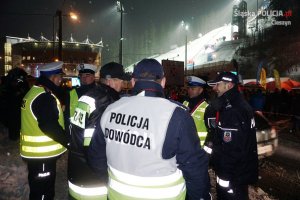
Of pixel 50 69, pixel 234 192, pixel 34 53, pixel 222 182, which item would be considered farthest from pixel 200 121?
pixel 34 53

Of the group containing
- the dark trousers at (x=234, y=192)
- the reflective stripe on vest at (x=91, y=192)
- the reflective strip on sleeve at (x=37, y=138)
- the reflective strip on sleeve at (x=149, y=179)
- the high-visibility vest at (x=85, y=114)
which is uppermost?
the high-visibility vest at (x=85, y=114)

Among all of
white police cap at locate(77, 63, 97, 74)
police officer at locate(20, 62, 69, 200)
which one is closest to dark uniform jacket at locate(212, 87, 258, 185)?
police officer at locate(20, 62, 69, 200)

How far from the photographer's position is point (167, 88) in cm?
2047

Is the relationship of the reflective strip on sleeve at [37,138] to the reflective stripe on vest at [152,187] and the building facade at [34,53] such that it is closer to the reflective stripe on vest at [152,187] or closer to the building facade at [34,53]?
the reflective stripe on vest at [152,187]

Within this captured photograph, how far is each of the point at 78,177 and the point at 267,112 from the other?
14.7 meters

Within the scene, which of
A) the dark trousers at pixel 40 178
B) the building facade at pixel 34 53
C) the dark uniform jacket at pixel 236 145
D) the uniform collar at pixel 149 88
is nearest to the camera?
the uniform collar at pixel 149 88

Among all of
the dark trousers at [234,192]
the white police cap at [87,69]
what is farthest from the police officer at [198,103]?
the white police cap at [87,69]

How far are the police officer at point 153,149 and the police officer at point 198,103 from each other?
2.47 m

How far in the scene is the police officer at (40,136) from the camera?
3676mm

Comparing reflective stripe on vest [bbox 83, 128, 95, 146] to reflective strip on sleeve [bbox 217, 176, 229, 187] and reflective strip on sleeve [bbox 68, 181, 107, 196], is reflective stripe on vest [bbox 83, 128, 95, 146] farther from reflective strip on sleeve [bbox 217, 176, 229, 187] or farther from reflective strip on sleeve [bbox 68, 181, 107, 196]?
reflective strip on sleeve [bbox 217, 176, 229, 187]

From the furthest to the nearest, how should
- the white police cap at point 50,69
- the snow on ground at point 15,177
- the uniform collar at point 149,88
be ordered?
1. the snow on ground at point 15,177
2. the white police cap at point 50,69
3. the uniform collar at point 149,88

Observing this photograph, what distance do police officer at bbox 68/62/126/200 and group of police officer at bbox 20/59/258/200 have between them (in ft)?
0.03

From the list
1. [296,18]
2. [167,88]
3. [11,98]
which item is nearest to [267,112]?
[167,88]

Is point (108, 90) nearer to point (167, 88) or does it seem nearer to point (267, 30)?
point (167, 88)
